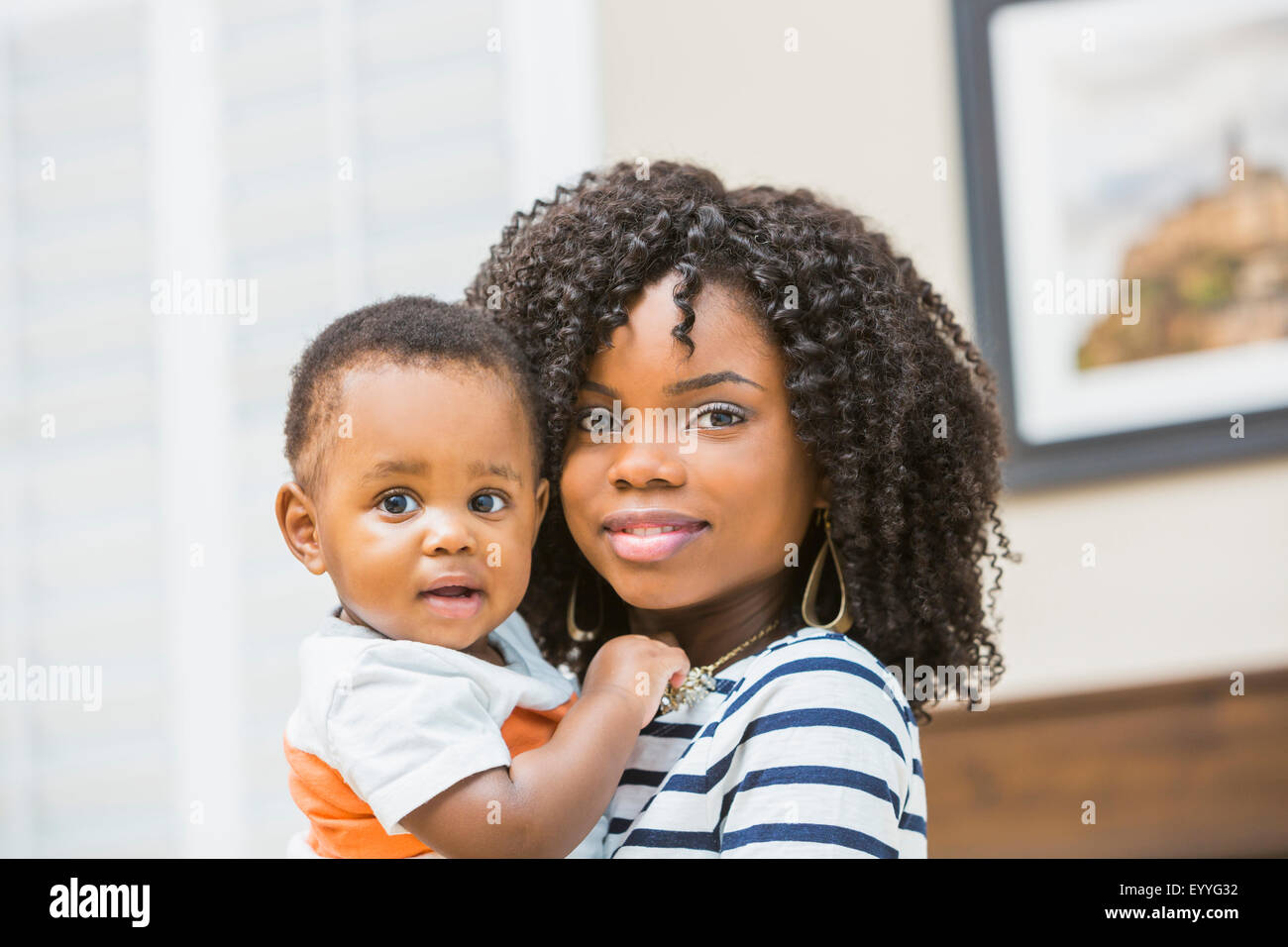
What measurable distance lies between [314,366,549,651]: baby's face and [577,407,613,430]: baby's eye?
0.33ft

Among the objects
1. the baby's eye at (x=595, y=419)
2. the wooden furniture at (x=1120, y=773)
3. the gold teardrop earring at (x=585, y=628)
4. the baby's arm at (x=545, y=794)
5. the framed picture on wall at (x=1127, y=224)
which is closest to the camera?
the baby's arm at (x=545, y=794)

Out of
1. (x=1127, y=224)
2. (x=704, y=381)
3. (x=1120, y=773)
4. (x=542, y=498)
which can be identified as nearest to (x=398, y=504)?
(x=542, y=498)

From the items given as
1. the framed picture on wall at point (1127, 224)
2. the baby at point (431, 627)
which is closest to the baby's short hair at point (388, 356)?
the baby at point (431, 627)

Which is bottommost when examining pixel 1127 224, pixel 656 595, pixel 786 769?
pixel 786 769

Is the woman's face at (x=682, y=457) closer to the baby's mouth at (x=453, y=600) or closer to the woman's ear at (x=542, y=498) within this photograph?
the woman's ear at (x=542, y=498)

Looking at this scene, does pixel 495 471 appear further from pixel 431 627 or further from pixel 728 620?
pixel 728 620

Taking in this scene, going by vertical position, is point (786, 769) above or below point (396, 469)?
below

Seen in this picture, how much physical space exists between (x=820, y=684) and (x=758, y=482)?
6.9 inches

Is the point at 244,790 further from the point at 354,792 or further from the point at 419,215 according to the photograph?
the point at 354,792

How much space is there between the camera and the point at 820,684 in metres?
0.96

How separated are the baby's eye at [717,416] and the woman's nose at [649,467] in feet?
0.10

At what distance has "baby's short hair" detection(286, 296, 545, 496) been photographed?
3.29ft

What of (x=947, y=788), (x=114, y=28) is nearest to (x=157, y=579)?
(x=114, y=28)

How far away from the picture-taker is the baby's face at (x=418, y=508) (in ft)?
3.16
